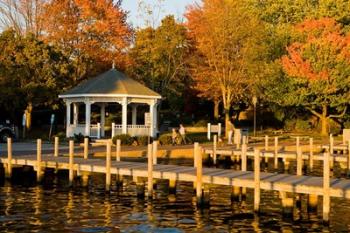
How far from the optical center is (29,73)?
51.9 m

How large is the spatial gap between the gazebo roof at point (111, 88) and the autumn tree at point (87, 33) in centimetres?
818

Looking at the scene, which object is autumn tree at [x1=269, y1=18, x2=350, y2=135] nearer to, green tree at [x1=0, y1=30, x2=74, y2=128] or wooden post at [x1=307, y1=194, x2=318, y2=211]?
green tree at [x1=0, y1=30, x2=74, y2=128]

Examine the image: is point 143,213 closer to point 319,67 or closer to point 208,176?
point 208,176

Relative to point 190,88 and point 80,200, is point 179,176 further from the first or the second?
point 190,88

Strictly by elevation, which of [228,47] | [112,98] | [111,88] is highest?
[228,47]

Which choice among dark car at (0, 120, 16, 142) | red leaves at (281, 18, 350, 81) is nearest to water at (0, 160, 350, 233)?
dark car at (0, 120, 16, 142)

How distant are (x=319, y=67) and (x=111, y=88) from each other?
17772 millimetres

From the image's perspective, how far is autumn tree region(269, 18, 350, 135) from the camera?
53625mm

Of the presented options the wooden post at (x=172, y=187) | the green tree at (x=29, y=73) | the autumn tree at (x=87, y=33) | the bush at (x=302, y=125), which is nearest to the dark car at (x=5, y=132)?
the green tree at (x=29, y=73)

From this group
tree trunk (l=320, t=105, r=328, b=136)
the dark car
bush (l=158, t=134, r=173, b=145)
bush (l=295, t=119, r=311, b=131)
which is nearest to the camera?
bush (l=158, t=134, r=173, b=145)

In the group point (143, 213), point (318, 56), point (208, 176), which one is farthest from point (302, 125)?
point (143, 213)

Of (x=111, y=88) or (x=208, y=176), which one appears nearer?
(x=208, y=176)

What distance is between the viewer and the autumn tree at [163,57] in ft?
183

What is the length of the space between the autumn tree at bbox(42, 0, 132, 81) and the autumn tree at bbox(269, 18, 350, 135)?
1378 centimetres
